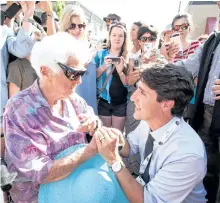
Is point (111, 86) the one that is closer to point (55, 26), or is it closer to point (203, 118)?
point (55, 26)

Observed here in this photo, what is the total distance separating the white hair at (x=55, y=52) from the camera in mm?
1621

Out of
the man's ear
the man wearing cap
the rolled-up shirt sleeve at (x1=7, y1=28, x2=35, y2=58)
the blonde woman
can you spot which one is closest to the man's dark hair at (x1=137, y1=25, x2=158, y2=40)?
the blonde woman

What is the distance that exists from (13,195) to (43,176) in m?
0.37

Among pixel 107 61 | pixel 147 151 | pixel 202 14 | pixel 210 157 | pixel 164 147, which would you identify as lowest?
pixel 210 157

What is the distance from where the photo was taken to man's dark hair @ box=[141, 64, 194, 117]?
1646mm

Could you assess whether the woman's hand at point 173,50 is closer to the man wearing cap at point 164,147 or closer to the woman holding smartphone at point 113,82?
the woman holding smartphone at point 113,82

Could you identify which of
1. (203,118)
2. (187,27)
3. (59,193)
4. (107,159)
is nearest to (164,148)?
(107,159)

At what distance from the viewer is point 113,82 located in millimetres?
3123

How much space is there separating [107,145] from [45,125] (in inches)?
16.7

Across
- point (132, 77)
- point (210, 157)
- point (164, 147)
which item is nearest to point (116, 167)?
point (164, 147)

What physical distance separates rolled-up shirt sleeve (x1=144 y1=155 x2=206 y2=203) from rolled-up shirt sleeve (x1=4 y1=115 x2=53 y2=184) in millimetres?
630

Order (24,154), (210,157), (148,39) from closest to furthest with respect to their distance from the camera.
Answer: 1. (24,154)
2. (210,157)
3. (148,39)

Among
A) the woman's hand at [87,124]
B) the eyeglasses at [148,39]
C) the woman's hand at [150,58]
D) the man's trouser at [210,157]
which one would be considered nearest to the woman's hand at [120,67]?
the woman's hand at [150,58]

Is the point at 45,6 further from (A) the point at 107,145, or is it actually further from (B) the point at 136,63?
(A) the point at 107,145
